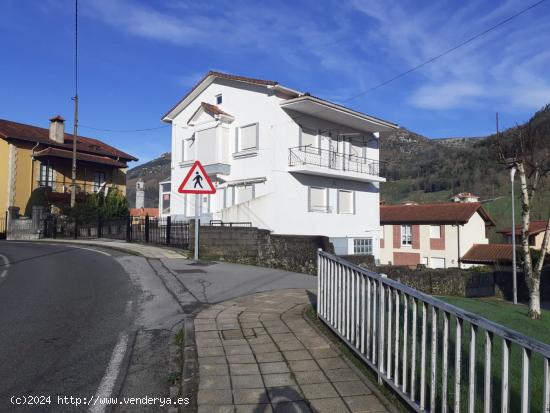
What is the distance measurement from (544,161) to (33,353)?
16.9m

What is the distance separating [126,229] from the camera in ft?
73.3

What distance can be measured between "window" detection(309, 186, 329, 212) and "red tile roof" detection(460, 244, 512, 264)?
698 inches

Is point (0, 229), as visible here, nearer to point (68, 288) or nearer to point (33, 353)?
point (68, 288)

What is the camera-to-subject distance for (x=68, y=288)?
900 centimetres

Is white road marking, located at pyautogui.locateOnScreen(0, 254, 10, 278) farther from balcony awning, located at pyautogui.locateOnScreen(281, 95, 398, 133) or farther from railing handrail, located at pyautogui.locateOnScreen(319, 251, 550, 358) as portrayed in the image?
balcony awning, located at pyautogui.locateOnScreen(281, 95, 398, 133)

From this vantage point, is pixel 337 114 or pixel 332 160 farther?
pixel 332 160

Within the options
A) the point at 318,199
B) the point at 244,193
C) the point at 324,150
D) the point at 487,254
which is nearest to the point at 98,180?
the point at 244,193

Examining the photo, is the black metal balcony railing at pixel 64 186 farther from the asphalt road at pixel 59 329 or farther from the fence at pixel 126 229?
the asphalt road at pixel 59 329

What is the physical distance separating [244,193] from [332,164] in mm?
5237

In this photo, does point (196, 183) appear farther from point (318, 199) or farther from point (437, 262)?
point (437, 262)

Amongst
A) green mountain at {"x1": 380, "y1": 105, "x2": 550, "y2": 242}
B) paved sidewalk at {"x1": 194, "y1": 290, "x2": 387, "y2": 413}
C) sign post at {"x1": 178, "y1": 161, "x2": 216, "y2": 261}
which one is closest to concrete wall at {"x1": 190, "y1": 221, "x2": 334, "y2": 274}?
sign post at {"x1": 178, "y1": 161, "x2": 216, "y2": 261}

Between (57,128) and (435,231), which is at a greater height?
(57,128)

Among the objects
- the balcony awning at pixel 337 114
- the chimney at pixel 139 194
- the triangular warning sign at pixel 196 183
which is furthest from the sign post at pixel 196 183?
the chimney at pixel 139 194

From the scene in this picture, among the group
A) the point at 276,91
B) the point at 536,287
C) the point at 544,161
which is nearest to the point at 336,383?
the point at 536,287
